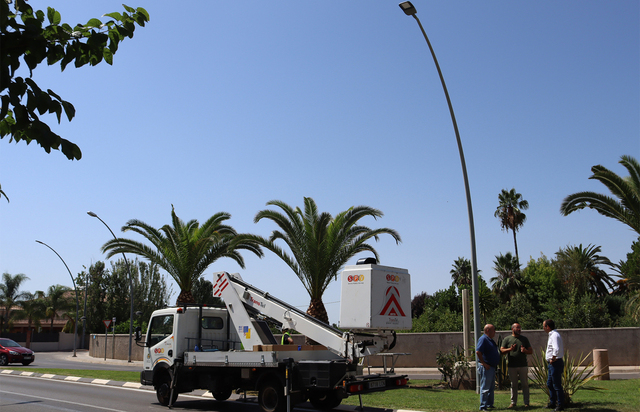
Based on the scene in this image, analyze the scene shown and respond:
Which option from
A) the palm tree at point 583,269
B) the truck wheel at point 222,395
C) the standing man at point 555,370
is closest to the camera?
the standing man at point 555,370

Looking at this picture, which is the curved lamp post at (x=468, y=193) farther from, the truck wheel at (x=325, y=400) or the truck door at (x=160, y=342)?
the truck door at (x=160, y=342)

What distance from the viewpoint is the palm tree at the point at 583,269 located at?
48344mm

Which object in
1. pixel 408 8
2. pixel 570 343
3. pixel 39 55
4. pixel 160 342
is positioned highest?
pixel 408 8

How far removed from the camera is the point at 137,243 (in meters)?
27.7

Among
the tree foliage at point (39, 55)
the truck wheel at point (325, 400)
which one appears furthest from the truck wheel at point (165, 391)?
the tree foliage at point (39, 55)

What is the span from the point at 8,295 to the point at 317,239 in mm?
55501

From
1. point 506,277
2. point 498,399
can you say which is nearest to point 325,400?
point 498,399

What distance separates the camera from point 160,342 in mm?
12891

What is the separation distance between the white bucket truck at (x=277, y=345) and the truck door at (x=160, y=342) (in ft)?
0.08

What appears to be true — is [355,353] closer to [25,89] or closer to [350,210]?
[25,89]

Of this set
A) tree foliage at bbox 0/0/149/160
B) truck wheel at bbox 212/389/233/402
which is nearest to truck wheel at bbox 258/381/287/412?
truck wheel at bbox 212/389/233/402

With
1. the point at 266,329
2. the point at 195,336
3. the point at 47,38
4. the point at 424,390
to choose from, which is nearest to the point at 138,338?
the point at 195,336

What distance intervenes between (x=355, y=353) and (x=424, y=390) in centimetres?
520

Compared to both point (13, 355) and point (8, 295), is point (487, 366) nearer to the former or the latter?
point (13, 355)
